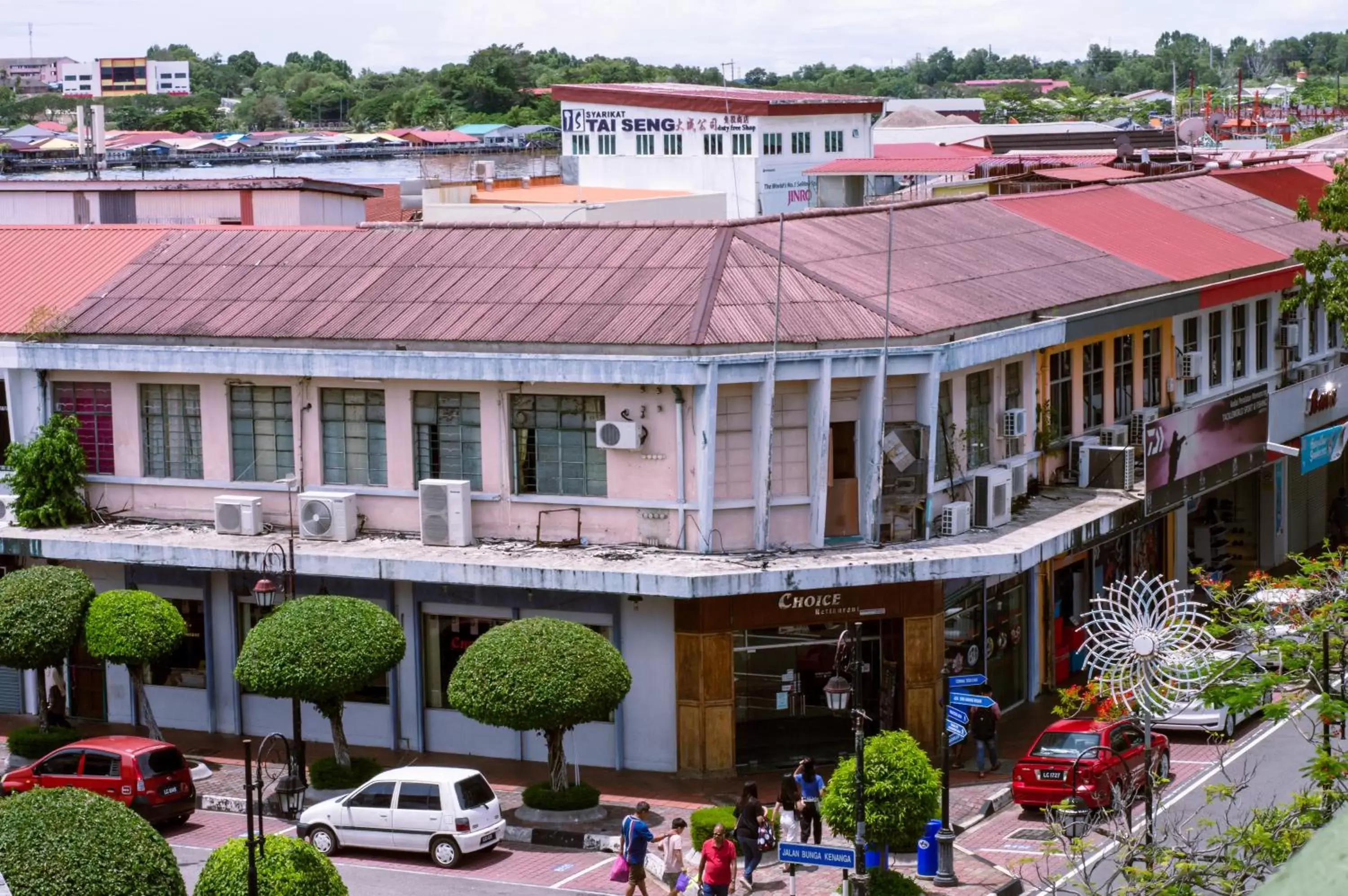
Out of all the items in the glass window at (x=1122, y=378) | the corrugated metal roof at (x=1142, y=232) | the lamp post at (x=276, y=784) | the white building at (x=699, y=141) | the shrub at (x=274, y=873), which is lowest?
the lamp post at (x=276, y=784)

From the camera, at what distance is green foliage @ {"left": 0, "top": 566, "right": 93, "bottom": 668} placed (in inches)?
1157

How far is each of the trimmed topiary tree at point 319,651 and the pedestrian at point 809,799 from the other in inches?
249

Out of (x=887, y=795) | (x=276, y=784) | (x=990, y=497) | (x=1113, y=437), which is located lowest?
(x=276, y=784)

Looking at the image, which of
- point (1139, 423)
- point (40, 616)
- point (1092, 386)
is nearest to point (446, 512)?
point (40, 616)

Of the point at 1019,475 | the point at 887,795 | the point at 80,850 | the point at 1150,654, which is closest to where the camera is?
the point at 80,850

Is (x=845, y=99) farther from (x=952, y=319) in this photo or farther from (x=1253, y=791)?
(x=1253, y=791)

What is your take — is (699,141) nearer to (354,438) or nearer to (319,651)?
(354,438)

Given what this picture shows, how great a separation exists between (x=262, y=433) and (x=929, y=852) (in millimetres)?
14020

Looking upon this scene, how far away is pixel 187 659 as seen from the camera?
33.0 metres

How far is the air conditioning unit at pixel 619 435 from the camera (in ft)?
96.9

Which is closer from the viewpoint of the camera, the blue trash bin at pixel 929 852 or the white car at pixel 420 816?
the blue trash bin at pixel 929 852

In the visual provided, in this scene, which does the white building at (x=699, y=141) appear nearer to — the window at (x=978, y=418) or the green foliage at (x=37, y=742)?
the window at (x=978, y=418)

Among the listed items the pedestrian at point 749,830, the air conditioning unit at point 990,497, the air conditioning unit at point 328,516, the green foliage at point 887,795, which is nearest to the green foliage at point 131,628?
the air conditioning unit at point 328,516

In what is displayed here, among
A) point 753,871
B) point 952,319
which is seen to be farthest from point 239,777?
point 952,319
